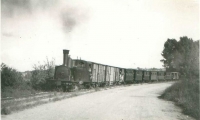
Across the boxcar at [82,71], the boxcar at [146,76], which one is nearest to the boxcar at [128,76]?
the boxcar at [146,76]

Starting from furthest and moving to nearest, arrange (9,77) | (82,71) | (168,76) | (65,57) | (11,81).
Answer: (168,76) → (82,71) → (65,57) → (11,81) → (9,77)

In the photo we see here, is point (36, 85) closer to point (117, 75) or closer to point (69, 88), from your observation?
point (69, 88)

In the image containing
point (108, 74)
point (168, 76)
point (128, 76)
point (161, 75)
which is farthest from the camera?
point (168, 76)

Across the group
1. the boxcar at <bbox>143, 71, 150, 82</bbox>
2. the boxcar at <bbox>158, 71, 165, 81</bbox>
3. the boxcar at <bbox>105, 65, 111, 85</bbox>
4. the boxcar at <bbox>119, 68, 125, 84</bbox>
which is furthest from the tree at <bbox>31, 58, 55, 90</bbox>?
the boxcar at <bbox>158, 71, 165, 81</bbox>

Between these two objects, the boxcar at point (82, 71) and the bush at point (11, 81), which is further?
the boxcar at point (82, 71)

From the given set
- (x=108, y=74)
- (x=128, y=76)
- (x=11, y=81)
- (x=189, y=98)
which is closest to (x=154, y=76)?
(x=128, y=76)

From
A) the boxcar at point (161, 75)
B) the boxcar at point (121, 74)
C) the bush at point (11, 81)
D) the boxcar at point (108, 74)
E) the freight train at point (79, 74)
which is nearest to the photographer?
the bush at point (11, 81)

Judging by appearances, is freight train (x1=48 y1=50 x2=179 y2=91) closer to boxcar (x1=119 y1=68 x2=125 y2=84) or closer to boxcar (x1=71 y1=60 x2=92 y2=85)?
boxcar (x1=71 y1=60 x2=92 y2=85)

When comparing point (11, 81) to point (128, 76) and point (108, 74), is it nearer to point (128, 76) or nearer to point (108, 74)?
point (108, 74)

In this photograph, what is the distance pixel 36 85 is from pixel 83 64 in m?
4.28

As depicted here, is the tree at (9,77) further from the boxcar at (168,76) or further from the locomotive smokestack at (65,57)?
the boxcar at (168,76)

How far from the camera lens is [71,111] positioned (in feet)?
34.1

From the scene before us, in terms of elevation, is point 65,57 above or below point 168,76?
above

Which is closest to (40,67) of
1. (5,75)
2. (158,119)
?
(5,75)
